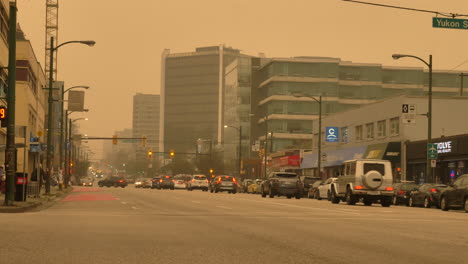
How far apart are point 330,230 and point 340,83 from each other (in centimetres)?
11541

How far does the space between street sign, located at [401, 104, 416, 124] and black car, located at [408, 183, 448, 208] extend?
12.5 metres

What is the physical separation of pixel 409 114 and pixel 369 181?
57.5 ft

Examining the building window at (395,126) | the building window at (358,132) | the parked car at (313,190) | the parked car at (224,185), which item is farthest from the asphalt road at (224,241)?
the building window at (358,132)

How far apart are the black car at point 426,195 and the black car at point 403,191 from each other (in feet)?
2.11

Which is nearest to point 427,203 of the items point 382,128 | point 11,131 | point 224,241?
point 11,131

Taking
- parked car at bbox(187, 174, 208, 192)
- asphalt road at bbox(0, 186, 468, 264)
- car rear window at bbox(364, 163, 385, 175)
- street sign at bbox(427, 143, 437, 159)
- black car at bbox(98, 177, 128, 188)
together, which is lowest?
black car at bbox(98, 177, 128, 188)

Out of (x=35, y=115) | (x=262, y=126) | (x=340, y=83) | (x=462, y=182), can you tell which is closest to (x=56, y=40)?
(x=262, y=126)

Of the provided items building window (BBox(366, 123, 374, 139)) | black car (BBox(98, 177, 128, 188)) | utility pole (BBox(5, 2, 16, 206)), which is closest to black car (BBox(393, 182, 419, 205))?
utility pole (BBox(5, 2, 16, 206))

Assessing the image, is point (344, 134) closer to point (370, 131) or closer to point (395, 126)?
point (370, 131)

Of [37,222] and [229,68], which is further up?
[229,68]

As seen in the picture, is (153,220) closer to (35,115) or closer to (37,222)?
(37,222)

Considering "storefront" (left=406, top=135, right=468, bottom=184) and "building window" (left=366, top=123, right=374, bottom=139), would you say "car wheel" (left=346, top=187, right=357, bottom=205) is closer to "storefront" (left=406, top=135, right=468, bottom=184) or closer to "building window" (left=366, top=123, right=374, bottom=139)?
"storefront" (left=406, top=135, right=468, bottom=184)

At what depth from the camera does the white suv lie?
40031 mm

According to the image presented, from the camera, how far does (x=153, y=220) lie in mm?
22453
